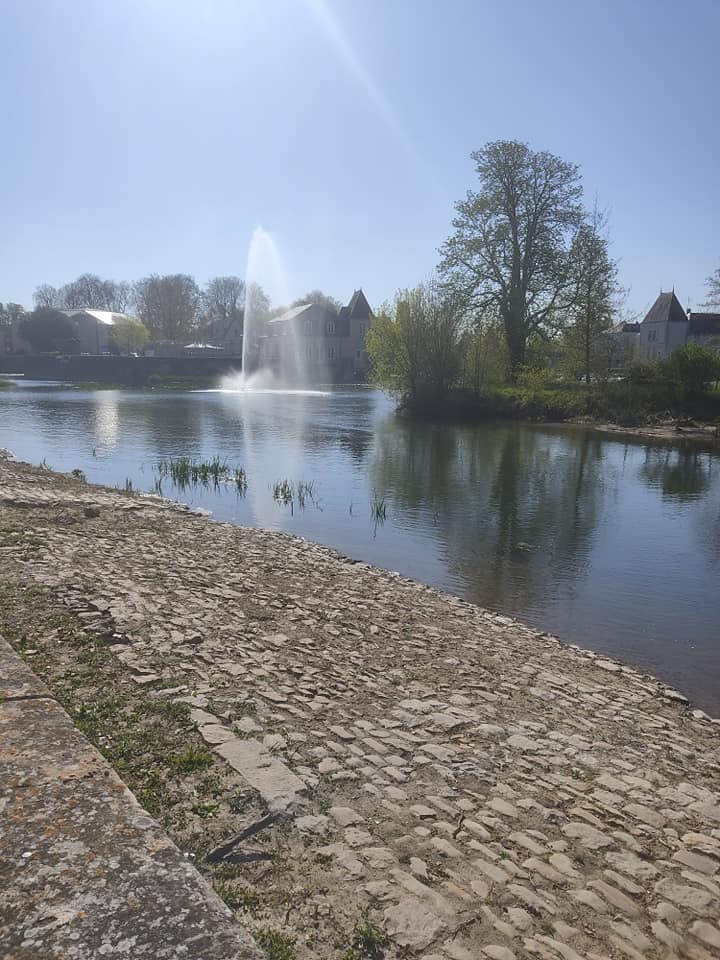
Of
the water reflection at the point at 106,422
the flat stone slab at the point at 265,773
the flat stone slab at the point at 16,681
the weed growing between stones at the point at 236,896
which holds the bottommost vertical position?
the water reflection at the point at 106,422

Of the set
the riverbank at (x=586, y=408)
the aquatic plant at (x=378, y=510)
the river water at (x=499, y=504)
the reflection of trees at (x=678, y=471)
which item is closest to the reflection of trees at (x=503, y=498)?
the river water at (x=499, y=504)

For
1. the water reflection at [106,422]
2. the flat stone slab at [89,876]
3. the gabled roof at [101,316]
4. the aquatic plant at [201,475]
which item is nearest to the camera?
the flat stone slab at [89,876]

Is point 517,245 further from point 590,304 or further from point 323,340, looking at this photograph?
point 323,340

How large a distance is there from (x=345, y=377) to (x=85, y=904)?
96.0m

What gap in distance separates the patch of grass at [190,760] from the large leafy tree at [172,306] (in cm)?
12976

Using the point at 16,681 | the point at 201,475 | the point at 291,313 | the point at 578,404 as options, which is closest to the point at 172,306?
the point at 291,313

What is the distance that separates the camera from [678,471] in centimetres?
2861

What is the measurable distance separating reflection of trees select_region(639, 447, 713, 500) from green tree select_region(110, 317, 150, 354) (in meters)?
93.5

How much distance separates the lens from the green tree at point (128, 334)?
112 metres

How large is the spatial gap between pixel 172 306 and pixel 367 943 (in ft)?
436

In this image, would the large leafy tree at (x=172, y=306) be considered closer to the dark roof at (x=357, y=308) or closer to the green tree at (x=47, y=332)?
the green tree at (x=47, y=332)

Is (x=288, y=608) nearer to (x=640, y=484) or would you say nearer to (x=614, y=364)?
(x=640, y=484)

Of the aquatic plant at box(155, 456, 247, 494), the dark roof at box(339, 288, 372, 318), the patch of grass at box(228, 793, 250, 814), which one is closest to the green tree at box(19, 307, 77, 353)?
the dark roof at box(339, 288, 372, 318)

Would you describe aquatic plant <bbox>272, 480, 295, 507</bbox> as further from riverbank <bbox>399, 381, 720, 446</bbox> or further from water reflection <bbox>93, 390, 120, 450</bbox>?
riverbank <bbox>399, 381, 720, 446</bbox>
